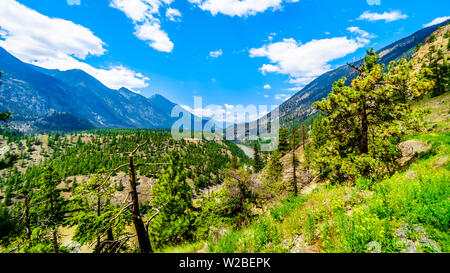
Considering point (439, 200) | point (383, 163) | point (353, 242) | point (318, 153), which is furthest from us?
point (318, 153)

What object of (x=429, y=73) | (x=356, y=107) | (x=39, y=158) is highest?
(x=429, y=73)

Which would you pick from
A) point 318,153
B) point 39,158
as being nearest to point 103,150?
point 39,158

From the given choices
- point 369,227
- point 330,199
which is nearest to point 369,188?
point 330,199

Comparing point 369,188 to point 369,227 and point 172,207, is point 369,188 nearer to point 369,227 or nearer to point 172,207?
point 369,227

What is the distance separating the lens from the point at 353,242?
3.84m

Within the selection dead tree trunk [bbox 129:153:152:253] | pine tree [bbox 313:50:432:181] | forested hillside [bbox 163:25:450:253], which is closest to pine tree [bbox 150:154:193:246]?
forested hillside [bbox 163:25:450:253]

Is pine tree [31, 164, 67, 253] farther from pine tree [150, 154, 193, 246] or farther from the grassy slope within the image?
the grassy slope

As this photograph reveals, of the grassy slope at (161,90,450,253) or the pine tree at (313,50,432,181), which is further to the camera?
the pine tree at (313,50,432,181)

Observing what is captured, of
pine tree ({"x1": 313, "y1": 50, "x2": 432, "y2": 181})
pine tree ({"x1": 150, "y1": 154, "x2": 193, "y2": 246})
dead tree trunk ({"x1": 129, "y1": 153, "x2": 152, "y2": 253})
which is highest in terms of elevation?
pine tree ({"x1": 313, "y1": 50, "x2": 432, "y2": 181})

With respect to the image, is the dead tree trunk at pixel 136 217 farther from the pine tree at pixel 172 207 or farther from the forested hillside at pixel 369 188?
the pine tree at pixel 172 207

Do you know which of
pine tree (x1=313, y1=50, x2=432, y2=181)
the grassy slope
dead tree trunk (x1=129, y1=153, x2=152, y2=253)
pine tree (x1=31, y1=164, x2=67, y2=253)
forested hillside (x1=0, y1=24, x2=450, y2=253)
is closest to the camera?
the grassy slope
